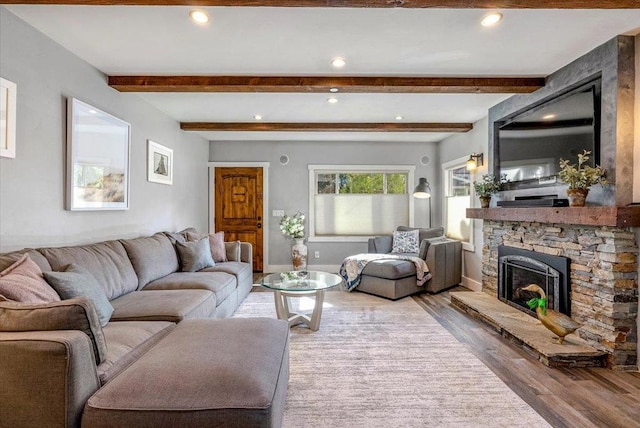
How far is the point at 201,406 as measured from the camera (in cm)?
136

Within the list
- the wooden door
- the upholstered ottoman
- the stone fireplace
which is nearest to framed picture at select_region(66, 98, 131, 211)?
the upholstered ottoman

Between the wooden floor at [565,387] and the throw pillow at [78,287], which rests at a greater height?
the throw pillow at [78,287]

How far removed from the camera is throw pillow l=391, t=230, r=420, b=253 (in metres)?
5.51

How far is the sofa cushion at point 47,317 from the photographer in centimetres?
153

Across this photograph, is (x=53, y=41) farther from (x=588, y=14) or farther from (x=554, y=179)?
(x=554, y=179)

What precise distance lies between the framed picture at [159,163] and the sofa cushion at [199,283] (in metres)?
1.42

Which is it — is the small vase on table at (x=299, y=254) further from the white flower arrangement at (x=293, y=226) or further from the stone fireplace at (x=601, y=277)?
the stone fireplace at (x=601, y=277)

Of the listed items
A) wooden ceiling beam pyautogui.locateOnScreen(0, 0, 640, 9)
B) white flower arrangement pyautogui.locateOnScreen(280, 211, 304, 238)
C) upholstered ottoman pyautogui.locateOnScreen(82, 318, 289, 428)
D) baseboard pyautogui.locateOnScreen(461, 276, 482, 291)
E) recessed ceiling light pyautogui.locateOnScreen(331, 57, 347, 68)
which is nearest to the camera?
upholstered ottoman pyautogui.locateOnScreen(82, 318, 289, 428)

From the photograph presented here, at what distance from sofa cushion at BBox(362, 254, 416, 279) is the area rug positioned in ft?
2.90

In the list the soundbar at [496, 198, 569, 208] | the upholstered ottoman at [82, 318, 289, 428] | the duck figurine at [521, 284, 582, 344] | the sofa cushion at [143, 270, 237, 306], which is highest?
the soundbar at [496, 198, 569, 208]

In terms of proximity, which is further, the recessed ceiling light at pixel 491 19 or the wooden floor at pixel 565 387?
the recessed ceiling light at pixel 491 19

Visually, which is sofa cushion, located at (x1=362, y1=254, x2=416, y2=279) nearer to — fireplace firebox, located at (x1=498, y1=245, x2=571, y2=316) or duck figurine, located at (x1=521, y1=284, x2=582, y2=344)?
fireplace firebox, located at (x1=498, y1=245, x2=571, y2=316)

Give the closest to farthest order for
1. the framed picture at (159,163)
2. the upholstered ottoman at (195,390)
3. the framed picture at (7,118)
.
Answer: the upholstered ottoman at (195,390) → the framed picture at (7,118) → the framed picture at (159,163)

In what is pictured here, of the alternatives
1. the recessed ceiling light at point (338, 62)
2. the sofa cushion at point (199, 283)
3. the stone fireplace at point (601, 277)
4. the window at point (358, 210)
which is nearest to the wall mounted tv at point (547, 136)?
the stone fireplace at point (601, 277)
